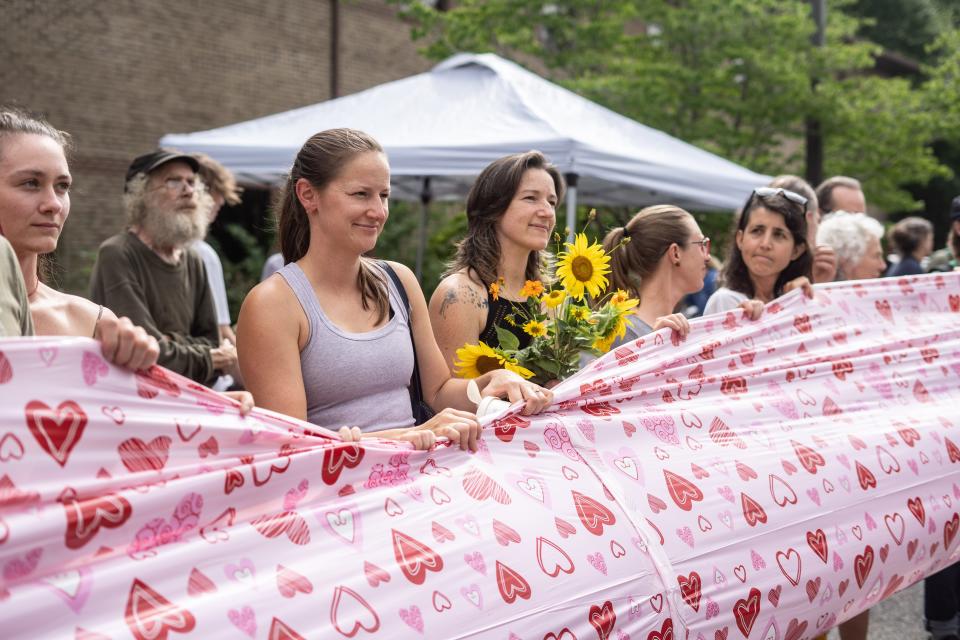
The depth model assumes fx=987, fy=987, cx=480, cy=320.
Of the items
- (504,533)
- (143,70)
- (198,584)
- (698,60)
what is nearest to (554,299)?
(504,533)

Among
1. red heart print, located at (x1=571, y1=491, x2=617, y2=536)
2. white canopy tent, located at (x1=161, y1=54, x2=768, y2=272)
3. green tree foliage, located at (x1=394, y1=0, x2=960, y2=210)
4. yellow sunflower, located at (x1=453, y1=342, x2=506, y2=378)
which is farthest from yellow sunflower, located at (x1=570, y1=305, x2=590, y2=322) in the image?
green tree foliage, located at (x1=394, y1=0, x2=960, y2=210)

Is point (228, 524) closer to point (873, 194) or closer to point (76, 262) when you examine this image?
point (76, 262)

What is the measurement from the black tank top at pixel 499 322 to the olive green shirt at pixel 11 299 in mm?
1577

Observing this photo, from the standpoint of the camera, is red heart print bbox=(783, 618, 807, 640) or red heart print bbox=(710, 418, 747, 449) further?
red heart print bbox=(710, 418, 747, 449)

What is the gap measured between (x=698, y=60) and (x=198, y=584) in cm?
1297

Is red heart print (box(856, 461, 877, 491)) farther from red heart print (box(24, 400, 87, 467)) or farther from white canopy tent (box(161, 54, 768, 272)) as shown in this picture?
white canopy tent (box(161, 54, 768, 272))

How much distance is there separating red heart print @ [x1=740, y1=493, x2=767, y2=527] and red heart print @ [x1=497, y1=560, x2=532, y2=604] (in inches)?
33.0

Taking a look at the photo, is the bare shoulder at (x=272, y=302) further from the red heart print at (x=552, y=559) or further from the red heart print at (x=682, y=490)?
the red heart print at (x=682, y=490)

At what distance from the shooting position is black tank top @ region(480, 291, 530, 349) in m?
3.25

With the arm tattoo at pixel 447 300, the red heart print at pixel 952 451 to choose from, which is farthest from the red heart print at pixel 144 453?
the red heart print at pixel 952 451

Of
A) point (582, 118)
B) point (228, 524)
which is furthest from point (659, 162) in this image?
point (228, 524)

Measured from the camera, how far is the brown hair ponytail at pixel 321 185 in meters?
2.67

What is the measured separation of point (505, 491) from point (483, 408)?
0.93 feet

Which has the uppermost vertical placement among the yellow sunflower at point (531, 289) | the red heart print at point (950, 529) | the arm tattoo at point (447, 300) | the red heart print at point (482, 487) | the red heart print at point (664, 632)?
the yellow sunflower at point (531, 289)
